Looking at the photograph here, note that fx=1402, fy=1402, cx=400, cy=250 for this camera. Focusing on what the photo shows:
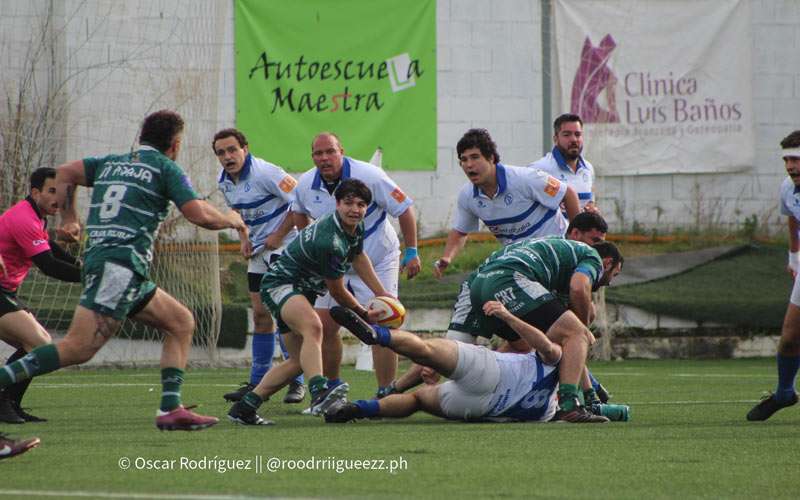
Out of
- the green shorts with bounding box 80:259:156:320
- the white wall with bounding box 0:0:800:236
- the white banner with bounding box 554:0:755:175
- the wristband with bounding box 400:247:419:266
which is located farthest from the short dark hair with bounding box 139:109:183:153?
the white banner with bounding box 554:0:755:175

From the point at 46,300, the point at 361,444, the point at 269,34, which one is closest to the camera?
the point at 361,444

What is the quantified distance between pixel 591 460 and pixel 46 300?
9658 millimetres

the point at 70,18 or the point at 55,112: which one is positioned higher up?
the point at 70,18

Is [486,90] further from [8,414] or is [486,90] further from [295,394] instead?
[8,414]

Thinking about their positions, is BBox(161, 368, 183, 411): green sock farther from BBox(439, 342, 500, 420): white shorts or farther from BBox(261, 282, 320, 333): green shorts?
BBox(439, 342, 500, 420): white shorts

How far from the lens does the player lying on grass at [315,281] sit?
8.62 metres

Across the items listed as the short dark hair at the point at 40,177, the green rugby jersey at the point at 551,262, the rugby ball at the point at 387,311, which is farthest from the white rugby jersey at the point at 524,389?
the short dark hair at the point at 40,177

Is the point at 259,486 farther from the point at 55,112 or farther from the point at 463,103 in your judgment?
the point at 463,103

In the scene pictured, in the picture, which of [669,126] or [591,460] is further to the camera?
[669,126]

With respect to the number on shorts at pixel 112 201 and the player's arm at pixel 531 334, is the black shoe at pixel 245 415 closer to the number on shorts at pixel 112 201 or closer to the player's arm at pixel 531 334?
the player's arm at pixel 531 334

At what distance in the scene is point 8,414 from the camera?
29.8 feet

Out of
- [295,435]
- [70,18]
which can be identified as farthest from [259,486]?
[70,18]

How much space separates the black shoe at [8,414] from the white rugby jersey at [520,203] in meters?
3.71

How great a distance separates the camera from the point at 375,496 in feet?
18.1
